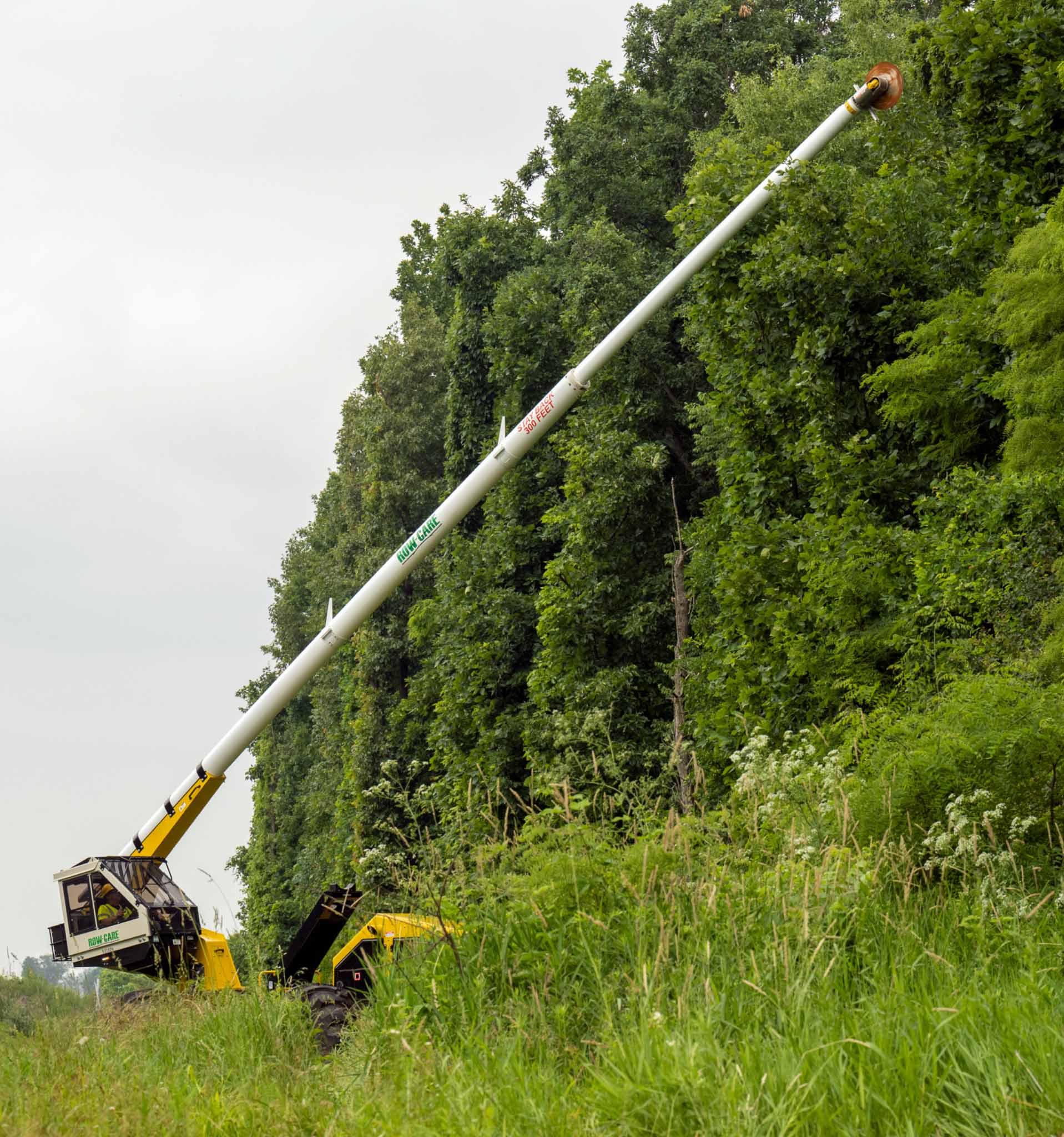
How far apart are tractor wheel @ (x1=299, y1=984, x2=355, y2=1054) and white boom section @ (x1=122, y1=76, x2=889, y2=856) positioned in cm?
784

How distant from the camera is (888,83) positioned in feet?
59.8

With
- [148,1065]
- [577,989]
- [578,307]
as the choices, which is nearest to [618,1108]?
[577,989]

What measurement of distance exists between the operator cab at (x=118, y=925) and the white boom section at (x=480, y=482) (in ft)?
7.88

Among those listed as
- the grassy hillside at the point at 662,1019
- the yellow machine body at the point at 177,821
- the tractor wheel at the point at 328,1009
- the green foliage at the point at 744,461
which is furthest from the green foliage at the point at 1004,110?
the yellow machine body at the point at 177,821

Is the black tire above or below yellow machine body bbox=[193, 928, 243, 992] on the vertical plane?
above

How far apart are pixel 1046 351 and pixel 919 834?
6046 mm

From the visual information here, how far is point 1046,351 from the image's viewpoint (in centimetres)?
1273

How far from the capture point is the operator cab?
1706 cm

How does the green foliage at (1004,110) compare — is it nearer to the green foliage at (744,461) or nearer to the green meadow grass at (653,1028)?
the green foliage at (744,461)

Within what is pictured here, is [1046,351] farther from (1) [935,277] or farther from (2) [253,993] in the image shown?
(2) [253,993]

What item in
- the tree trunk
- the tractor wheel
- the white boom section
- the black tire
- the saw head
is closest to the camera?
the tractor wheel

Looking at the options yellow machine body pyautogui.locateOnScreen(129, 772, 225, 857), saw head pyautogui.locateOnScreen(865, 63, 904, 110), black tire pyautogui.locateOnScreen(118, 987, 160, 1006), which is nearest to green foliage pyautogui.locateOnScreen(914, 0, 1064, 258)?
saw head pyautogui.locateOnScreen(865, 63, 904, 110)

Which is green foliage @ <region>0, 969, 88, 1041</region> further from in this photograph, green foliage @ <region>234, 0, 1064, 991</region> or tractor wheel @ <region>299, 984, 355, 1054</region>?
tractor wheel @ <region>299, 984, 355, 1054</region>

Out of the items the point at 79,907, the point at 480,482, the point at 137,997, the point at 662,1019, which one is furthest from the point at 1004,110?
the point at 79,907
